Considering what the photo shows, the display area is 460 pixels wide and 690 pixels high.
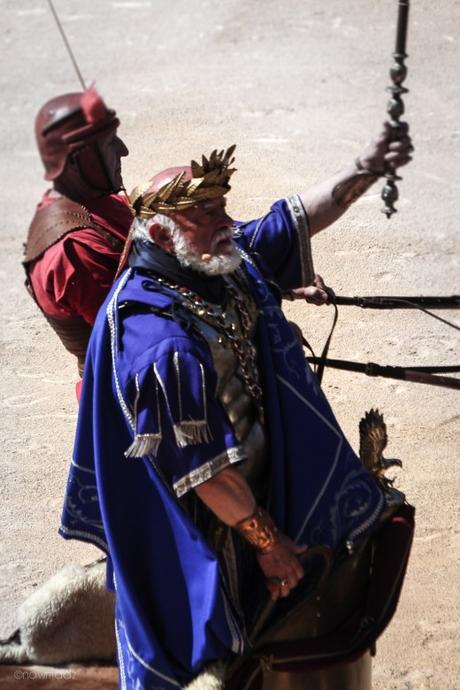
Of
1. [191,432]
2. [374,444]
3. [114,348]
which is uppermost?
[114,348]

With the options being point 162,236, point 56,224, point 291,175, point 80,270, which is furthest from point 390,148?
point 291,175

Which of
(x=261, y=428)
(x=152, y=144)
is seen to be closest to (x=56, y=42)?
(x=152, y=144)

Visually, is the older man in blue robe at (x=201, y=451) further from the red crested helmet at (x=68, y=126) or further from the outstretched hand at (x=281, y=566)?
the red crested helmet at (x=68, y=126)

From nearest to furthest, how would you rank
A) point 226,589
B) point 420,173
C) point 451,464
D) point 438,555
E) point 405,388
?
point 226,589 → point 438,555 → point 451,464 → point 405,388 → point 420,173

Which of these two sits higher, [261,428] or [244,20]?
[261,428]

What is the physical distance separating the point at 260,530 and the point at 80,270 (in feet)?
3.97

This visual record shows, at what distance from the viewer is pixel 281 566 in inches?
130

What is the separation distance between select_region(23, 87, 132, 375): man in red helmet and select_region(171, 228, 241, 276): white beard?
0.61m

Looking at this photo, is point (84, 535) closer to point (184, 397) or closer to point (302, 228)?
point (184, 397)

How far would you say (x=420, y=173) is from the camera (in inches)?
315

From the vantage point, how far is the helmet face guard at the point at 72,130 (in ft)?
12.0

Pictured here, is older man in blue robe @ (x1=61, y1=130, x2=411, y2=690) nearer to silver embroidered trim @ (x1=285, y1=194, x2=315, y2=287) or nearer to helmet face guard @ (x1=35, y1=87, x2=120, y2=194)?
silver embroidered trim @ (x1=285, y1=194, x2=315, y2=287)

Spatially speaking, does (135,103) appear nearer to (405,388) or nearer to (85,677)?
(405,388)

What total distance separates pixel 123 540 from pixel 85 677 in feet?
4.57
